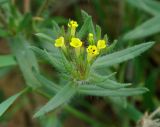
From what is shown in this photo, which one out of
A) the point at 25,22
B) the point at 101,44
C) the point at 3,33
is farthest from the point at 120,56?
the point at 3,33

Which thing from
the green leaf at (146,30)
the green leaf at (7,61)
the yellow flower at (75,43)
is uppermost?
the yellow flower at (75,43)

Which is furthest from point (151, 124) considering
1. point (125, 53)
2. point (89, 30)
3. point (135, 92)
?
point (89, 30)

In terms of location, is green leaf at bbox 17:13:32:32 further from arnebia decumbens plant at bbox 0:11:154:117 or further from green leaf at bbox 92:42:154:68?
green leaf at bbox 92:42:154:68

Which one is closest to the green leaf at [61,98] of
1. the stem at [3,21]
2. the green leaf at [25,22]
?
the green leaf at [25,22]

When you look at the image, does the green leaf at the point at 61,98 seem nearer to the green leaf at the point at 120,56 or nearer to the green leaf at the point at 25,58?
the green leaf at the point at 120,56

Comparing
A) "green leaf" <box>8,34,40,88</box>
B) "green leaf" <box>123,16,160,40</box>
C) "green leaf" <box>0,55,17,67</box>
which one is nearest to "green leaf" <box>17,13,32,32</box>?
"green leaf" <box>8,34,40,88</box>

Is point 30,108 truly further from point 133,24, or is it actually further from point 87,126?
point 133,24
